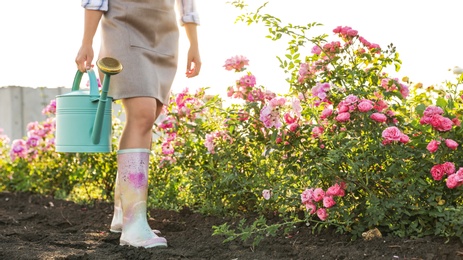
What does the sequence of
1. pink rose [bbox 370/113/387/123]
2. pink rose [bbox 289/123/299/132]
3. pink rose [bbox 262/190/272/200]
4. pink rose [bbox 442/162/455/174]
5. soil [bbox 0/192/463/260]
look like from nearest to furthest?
soil [bbox 0/192/463/260] < pink rose [bbox 442/162/455/174] < pink rose [bbox 370/113/387/123] < pink rose [bbox 289/123/299/132] < pink rose [bbox 262/190/272/200]

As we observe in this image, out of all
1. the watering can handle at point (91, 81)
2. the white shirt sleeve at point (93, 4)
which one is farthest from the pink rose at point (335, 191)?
the white shirt sleeve at point (93, 4)

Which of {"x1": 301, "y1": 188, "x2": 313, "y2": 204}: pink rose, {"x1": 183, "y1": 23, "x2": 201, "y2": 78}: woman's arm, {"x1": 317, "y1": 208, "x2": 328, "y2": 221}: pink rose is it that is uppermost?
{"x1": 183, "y1": 23, "x2": 201, "y2": 78}: woman's arm

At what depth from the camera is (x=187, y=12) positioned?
11.0 feet

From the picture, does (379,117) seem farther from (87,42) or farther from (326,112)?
(87,42)

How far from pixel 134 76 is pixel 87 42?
25 centimetres

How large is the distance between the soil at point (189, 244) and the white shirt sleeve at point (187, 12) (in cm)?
105

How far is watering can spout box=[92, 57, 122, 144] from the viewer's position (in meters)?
2.79

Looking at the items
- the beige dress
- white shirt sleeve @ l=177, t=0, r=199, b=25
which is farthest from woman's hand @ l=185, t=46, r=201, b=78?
the beige dress

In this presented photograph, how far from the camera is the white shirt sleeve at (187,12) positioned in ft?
10.9

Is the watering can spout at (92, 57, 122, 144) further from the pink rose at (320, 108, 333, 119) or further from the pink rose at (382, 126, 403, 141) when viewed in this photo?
the pink rose at (382, 126, 403, 141)

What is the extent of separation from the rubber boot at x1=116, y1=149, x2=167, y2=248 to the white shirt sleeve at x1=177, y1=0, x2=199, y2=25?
0.75 metres

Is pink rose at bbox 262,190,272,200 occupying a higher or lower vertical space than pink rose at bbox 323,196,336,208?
higher

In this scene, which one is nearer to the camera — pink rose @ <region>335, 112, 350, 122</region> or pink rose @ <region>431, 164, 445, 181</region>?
pink rose @ <region>431, 164, 445, 181</region>

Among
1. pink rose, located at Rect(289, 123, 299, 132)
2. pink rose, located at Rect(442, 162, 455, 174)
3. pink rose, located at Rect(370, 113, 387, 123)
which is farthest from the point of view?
pink rose, located at Rect(289, 123, 299, 132)
